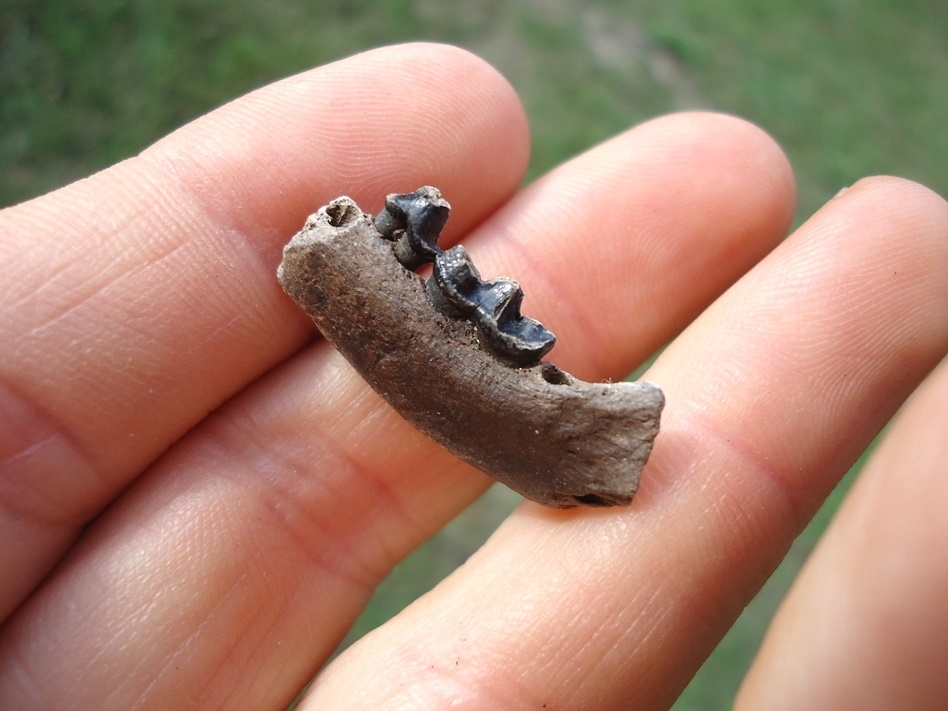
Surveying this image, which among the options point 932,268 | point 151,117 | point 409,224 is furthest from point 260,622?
point 151,117

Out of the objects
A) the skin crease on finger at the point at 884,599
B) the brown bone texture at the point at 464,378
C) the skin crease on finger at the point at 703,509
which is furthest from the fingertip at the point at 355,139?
the skin crease on finger at the point at 884,599

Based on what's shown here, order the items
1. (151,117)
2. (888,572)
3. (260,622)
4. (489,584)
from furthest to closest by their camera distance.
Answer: (151,117), (260,622), (489,584), (888,572)

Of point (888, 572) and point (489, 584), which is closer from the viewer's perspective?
point (888, 572)

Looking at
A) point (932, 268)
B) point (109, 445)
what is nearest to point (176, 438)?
point (109, 445)

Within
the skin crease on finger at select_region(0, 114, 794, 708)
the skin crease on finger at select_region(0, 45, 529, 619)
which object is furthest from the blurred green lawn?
the skin crease on finger at select_region(0, 45, 529, 619)

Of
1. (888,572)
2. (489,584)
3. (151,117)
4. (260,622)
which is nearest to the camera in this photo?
(888,572)

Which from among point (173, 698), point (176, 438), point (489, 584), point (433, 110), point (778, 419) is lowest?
point (173, 698)

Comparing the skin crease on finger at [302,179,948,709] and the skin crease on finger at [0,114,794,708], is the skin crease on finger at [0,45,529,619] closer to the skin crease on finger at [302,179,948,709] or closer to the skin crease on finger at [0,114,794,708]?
the skin crease on finger at [0,114,794,708]

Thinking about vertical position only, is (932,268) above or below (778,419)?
above

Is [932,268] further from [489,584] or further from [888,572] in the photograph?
[489,584]
